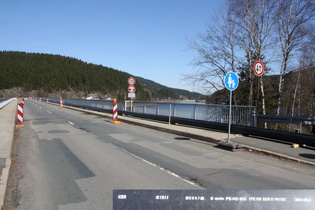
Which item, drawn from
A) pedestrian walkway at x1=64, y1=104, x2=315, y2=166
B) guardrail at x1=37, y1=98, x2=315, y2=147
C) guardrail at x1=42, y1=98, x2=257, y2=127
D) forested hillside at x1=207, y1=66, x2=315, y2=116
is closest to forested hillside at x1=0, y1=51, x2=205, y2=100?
forested hillside at x1=207, y1=66, x2=315, y2=116

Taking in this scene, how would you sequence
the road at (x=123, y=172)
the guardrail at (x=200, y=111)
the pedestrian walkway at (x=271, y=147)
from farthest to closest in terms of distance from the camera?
1. the guardrail at (x=200, y=111)
2. the pedestrian walkway at (x=271, y=147)
3. the road at (x=123, y=172)

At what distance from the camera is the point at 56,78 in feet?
562

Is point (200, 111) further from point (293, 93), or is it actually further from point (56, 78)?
point (56, 78)

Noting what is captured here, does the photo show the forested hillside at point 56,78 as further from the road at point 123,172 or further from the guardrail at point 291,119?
the road at point 123,172

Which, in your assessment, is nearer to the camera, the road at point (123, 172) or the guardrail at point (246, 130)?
the road at point (123, 172)

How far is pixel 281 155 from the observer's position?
739cm

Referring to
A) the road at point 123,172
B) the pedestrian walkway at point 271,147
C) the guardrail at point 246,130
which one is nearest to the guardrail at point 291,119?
the guardrail at point 246,130

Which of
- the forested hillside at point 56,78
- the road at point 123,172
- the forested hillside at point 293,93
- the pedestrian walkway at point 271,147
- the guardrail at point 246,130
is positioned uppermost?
the forested hillside at point 56,78

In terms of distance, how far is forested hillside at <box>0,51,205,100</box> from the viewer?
15875cm

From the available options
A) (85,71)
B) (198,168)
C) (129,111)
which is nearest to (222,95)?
(129,111)

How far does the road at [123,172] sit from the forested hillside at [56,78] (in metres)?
140

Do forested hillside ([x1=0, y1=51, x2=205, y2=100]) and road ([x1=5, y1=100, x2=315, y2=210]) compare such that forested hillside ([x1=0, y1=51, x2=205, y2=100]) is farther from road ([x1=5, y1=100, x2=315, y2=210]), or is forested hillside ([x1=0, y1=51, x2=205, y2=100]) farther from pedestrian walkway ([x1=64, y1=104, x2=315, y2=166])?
road ([x1=5, y1=100, x2=315, y2=210])

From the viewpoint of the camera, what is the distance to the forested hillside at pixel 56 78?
159 meters

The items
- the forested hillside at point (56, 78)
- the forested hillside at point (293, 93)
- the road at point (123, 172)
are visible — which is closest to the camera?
the road at point (123, 172)
